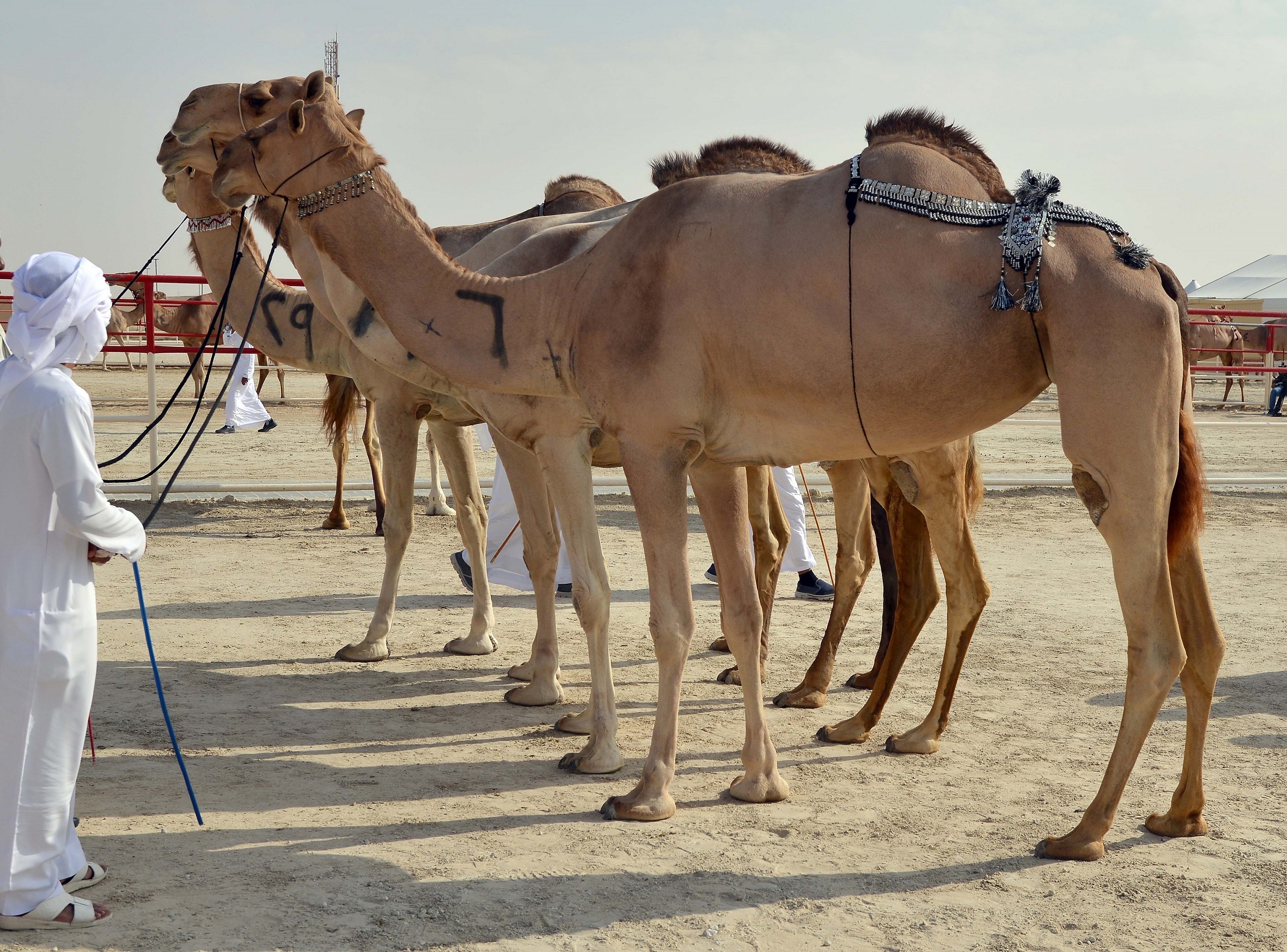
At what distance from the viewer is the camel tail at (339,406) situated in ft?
33.4

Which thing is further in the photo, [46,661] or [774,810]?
[774,810]

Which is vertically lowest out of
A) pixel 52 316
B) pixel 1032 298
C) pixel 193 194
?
pixel 1032 298

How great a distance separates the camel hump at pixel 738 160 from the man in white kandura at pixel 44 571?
291cm

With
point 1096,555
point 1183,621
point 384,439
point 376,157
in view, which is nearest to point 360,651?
point 384,439

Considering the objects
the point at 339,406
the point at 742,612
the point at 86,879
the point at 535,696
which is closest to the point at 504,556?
the point at 535,696

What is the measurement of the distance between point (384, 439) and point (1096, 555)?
6294mm

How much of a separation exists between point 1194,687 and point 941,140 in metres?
2.14

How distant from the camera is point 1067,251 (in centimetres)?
384

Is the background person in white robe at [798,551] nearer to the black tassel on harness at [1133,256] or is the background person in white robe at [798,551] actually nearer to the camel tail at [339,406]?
the camel tail at [339,406]

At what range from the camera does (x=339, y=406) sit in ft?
34.1

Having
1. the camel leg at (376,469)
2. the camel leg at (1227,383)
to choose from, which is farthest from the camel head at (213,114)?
the camel leg at (1227,383)

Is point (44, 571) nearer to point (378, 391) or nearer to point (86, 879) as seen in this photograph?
point (86, 879)

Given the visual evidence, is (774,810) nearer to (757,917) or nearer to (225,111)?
(757,917)

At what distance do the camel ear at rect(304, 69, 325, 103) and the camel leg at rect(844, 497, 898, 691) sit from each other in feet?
10.3
